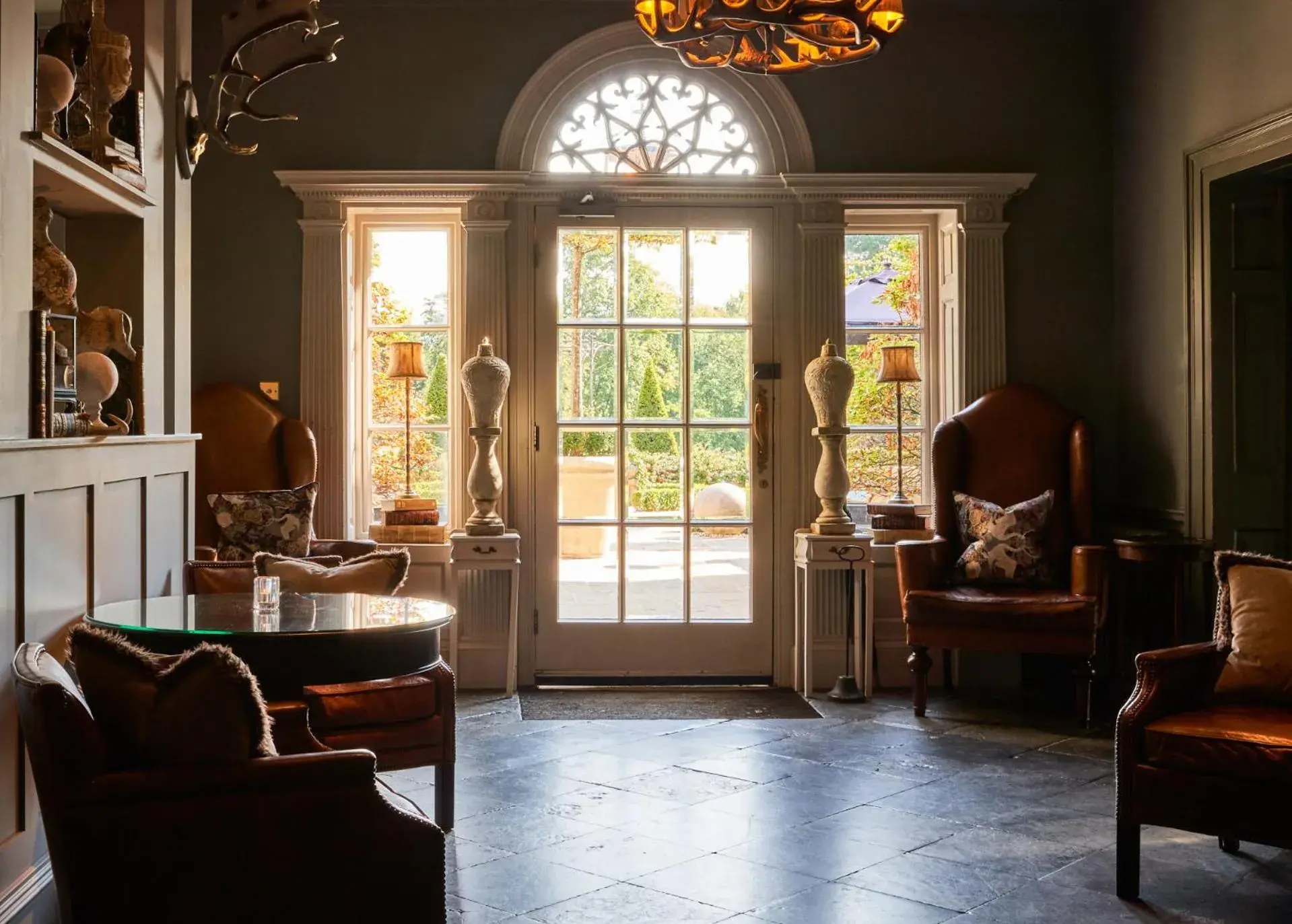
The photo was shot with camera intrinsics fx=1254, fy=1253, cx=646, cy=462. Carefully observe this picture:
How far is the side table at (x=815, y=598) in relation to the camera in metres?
5.56

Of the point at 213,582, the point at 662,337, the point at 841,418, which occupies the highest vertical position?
the point at 662,337

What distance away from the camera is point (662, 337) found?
5965 mm

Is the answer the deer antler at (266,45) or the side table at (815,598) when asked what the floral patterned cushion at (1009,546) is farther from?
the deer antler at (266,45)

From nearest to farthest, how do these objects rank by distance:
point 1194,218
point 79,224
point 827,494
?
point 79,224, point 1194,218, point 827,494

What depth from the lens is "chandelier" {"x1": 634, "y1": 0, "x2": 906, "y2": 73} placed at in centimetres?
313

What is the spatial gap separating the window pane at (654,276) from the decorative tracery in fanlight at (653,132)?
32 centimetres

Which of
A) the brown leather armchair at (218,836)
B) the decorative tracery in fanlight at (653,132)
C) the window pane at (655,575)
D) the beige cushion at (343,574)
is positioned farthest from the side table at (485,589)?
the brown leather armchair at (218,836)

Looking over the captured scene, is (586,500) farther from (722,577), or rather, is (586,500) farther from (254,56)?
(254,56)

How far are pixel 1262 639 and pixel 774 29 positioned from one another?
215 cm

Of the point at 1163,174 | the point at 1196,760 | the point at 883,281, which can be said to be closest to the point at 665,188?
the point at 883,281

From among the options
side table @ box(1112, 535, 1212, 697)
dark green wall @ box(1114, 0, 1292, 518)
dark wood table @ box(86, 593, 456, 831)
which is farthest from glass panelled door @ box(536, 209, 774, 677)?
dark wood table @ box(86, 593, 456, 831)

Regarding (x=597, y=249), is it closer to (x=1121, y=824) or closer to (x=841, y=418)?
(x=841, y=418)

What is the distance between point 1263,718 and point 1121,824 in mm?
440

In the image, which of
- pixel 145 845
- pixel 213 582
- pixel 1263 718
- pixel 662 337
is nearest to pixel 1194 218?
pixel 662 337
